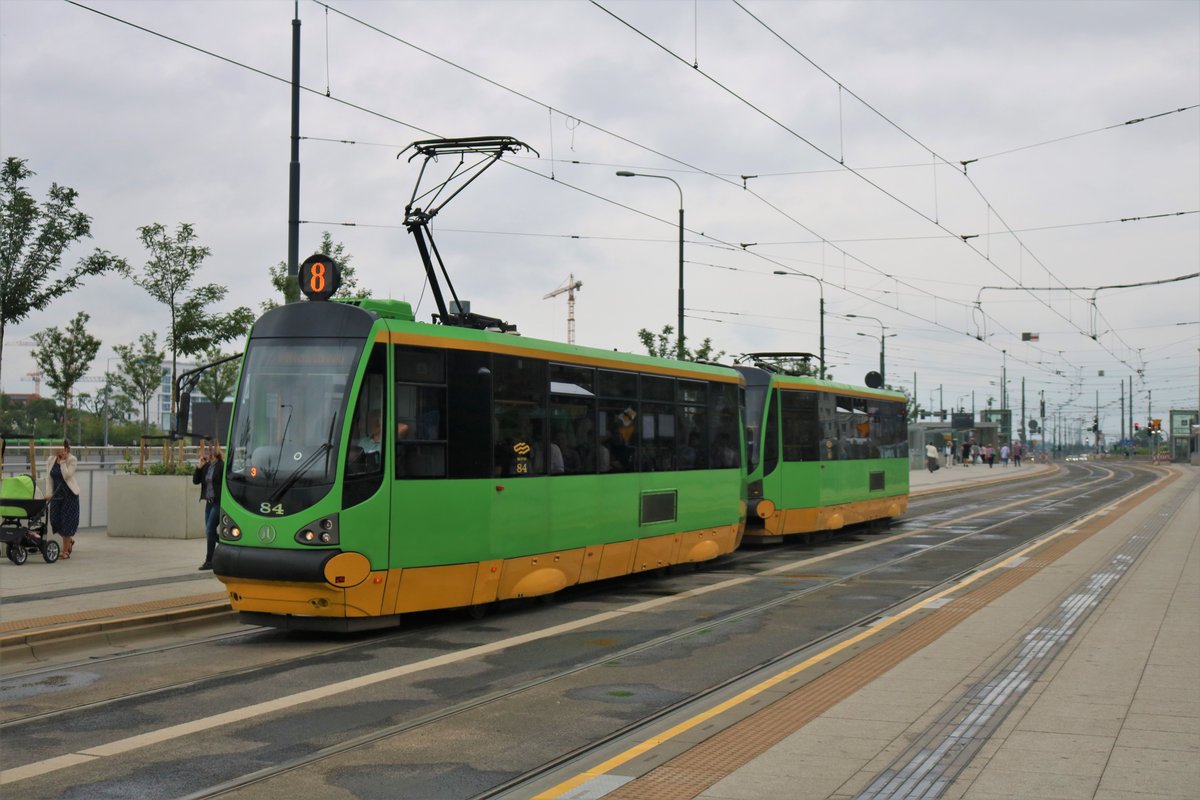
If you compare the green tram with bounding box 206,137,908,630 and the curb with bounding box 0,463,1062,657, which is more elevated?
the green tram with bounding box 206,137,908,630

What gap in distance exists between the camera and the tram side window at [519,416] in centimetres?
1305

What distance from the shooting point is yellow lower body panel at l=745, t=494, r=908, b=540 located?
22.2m

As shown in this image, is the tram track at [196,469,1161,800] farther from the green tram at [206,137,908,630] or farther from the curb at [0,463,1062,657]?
the curb at [0,463,1062,657]

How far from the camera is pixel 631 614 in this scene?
45.3 feet

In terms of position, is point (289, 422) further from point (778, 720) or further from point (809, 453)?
point (809, 453)

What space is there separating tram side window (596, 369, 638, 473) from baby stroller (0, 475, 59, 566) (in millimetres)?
7908

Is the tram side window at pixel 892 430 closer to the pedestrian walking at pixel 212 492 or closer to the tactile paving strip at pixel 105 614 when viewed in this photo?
the pedestrian walking at pixel 212 492

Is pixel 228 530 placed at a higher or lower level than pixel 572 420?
lower

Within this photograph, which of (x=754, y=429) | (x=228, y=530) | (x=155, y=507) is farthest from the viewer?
(x=754, y=429)

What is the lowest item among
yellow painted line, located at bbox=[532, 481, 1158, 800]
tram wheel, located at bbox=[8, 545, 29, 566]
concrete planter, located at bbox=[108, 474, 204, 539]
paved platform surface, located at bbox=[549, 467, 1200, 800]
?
yellow painted line, located at bbox=[532, 481, 1158, 800]

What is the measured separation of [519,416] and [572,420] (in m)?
1.25

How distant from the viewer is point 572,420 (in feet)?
47.8

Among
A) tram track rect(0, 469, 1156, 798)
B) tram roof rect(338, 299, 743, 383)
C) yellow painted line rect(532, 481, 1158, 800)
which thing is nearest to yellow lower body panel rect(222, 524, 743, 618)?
tram track rect(0, 469, 1156, 798)

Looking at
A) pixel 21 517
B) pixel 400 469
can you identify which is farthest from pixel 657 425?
pixel 21 517
